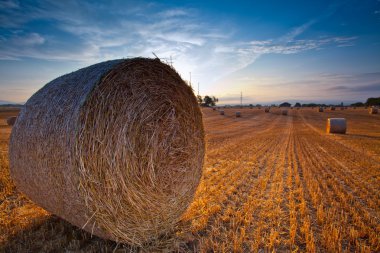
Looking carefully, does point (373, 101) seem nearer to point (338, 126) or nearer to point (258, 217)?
point (338, 126)

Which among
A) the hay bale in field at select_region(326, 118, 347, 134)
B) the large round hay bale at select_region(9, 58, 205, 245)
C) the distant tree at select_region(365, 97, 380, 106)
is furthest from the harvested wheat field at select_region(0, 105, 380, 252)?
the distant tree at select_region(365, 97, 380, 106)

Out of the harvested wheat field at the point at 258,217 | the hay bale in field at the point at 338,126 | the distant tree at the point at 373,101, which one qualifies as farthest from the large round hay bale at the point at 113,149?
the distant tree at the point at 373,101

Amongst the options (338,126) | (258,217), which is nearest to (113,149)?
(258,217)

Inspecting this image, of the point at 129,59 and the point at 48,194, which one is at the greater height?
the point at 129,59

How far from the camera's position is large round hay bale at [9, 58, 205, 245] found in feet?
8.51

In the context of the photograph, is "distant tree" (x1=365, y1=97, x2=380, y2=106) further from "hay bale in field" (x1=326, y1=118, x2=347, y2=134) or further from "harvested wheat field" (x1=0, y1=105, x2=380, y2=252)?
A: "harvested wheat field" (x1=0, y1=105, x2=380, y2=252)

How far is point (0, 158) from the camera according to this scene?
6.83 m

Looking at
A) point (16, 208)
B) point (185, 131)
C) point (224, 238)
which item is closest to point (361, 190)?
point (224, 238)

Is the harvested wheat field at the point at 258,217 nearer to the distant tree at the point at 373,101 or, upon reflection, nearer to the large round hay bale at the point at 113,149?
the large round hay bale at the point at 113,149

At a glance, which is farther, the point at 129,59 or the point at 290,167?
the point at 290,167

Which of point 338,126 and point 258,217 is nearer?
point 258,217

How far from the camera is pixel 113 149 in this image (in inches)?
113

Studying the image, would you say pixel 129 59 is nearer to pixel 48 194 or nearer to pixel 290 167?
pixel 48 194

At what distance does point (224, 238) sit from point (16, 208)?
375 cm
